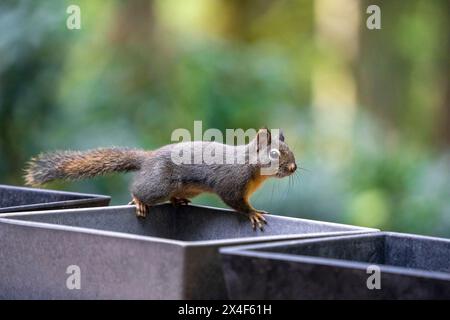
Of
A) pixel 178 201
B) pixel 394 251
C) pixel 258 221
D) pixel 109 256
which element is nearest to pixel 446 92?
pixel 178 201

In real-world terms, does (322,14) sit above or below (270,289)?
above

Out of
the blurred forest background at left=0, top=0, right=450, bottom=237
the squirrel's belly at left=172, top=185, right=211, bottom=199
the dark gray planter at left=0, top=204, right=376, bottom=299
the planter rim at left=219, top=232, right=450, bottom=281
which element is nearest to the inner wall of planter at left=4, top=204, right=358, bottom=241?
the dark gray planter at left=0, top=204, right=376, bottom=299

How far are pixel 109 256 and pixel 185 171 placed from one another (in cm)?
92

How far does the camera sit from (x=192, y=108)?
18.2ft

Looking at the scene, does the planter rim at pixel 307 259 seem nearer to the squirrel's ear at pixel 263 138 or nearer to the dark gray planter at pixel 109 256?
the dark gray planter at pixel 109 256

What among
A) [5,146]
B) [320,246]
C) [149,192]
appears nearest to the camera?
[320,246]

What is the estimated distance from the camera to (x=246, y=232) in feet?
7.87

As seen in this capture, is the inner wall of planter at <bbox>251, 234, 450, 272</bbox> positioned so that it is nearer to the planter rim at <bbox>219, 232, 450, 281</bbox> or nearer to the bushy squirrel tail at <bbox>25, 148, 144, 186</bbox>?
the planter rim at <bbox>219, 232, 450, 281</bbox>

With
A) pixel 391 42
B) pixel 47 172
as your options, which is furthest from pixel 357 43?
pixel 47 172

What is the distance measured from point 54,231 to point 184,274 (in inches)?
14.3

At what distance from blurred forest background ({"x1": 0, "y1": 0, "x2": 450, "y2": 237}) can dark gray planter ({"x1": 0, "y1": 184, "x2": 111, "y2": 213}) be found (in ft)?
6.96

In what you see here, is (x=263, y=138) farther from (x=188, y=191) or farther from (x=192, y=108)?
(x=192, y=108)

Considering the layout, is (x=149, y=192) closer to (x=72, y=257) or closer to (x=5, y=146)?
(x=72, y=257)

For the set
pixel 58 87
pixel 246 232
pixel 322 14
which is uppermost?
pixel 322 14
